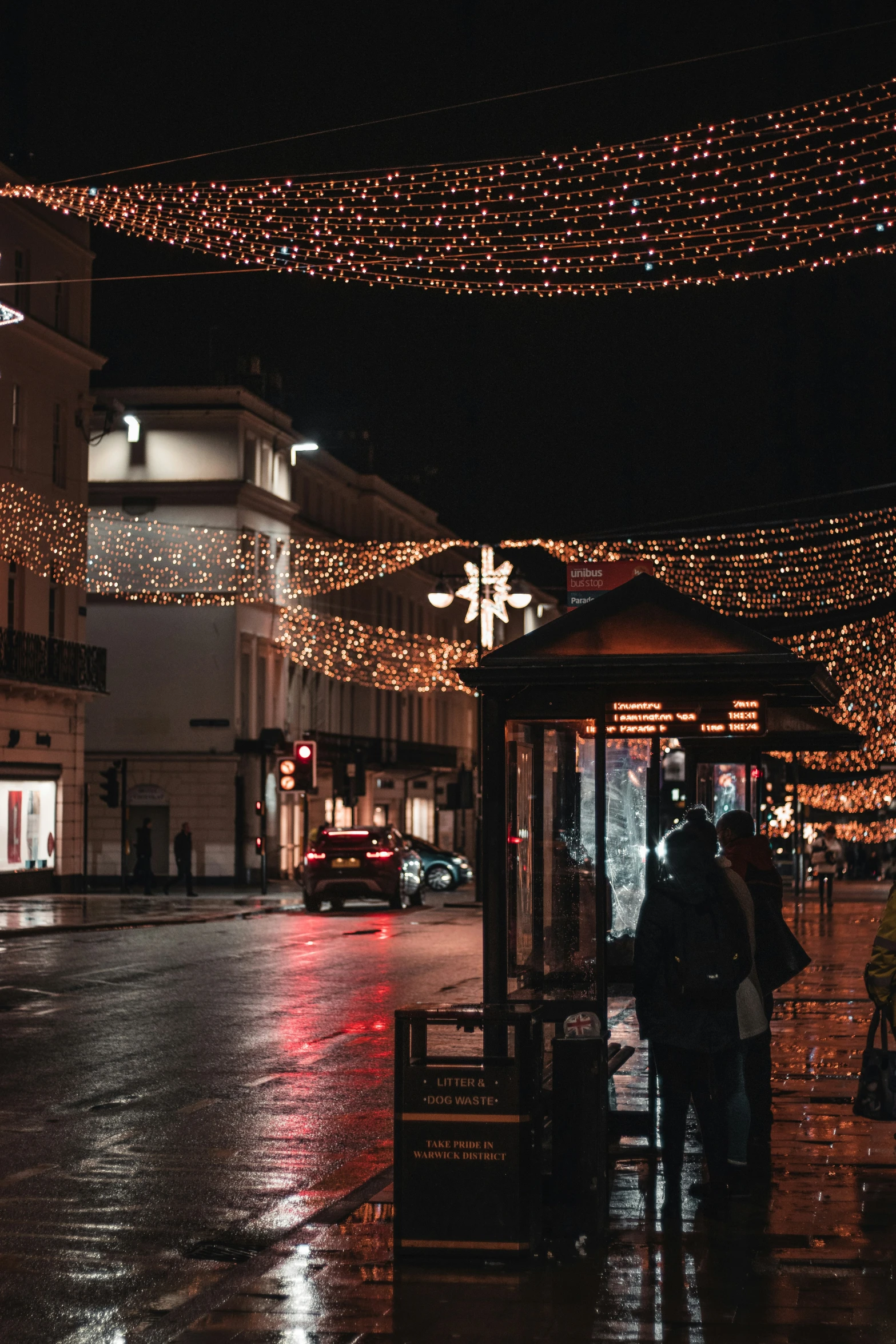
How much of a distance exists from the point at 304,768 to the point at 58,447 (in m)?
9.75

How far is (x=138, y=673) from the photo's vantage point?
184 feet

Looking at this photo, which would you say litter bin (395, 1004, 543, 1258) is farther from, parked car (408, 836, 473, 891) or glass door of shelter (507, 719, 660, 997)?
parked car (408, 836, 473, 891)

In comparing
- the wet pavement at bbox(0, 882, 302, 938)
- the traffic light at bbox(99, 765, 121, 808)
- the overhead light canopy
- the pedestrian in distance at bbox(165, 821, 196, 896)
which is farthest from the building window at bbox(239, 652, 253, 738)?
the overhead light canopy

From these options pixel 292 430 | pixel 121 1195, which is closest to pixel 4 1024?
pixel 121 1195

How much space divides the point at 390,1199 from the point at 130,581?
47.9 meters

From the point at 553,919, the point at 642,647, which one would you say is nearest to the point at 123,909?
the point at 553,919

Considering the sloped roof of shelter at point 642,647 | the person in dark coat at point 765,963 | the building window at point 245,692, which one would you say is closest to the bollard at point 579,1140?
the person in dark coat at point 765,963

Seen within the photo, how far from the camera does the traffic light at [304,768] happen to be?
43.7m

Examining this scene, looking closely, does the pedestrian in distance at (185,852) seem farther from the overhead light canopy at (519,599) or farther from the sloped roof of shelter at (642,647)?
the sloped roof of shelter at (642,647)

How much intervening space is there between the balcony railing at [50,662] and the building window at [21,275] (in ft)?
24.5

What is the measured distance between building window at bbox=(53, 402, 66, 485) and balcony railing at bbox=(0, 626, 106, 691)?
3.94 metres

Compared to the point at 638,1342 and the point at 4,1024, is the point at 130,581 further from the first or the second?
the point at 638,1342

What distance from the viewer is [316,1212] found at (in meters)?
8.20

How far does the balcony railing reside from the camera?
41.7 m
